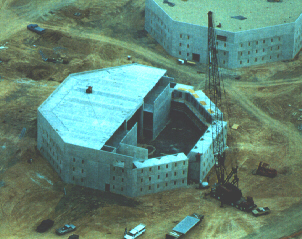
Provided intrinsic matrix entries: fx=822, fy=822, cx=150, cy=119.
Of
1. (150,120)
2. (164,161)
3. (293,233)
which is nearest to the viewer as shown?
(293,233)

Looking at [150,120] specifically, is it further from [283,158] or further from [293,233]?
[293,233]

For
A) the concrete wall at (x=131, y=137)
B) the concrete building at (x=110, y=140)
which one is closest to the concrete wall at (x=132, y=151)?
the concrete building at (x=110, y=140)

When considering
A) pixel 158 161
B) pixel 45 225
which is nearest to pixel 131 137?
pixel 158 161

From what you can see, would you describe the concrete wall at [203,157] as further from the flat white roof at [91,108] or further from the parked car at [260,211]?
the flat white roof at [91,108]

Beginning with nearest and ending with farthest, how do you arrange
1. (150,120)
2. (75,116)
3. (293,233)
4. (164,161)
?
(293,233), (164,161), (75,116), (150,120)

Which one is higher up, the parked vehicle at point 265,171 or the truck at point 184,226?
the parked vehicle at point 265,171

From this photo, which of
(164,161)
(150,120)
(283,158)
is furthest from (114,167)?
(283,158)

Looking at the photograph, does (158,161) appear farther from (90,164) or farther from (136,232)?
(136,232)

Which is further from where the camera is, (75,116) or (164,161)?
(75,116)
